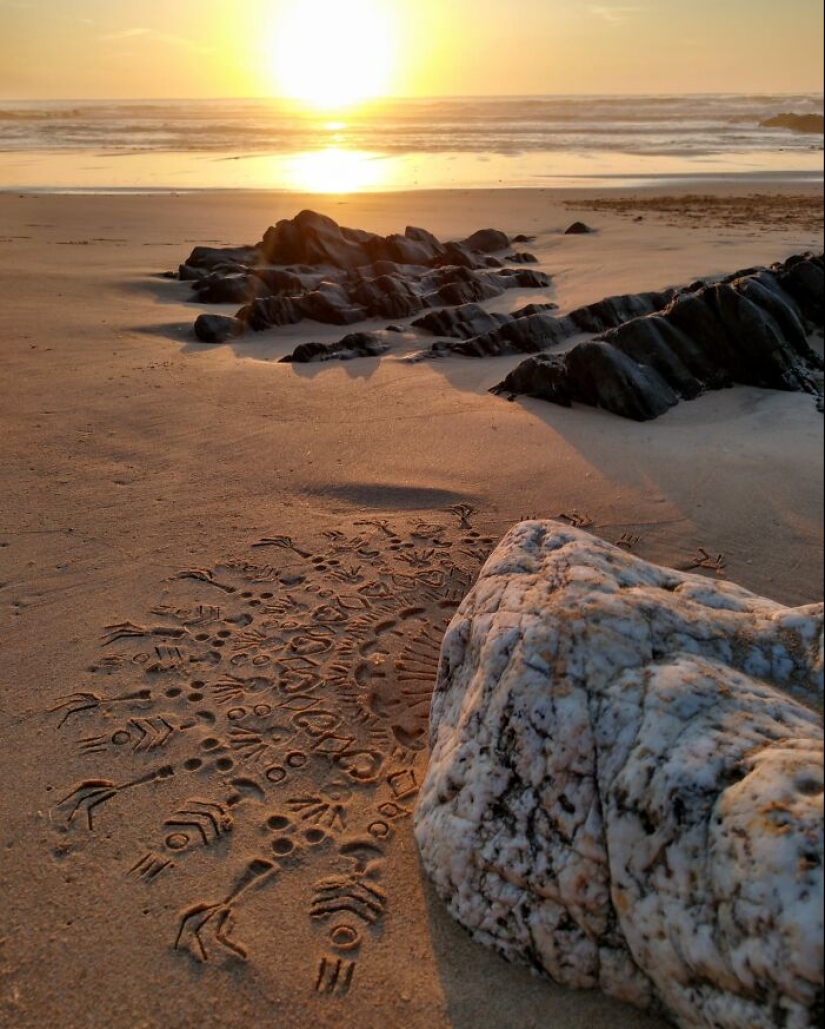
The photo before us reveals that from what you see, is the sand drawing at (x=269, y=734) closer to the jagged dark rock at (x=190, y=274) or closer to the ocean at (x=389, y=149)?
the jagged dark rock at (x=190, y=274)

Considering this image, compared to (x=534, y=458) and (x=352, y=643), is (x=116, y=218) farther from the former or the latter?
(x=352, y=643)

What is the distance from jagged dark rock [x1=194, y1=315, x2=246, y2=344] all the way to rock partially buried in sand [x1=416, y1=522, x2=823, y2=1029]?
7.38 meters

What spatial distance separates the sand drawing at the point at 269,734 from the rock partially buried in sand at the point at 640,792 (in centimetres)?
39

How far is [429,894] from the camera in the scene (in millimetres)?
2834

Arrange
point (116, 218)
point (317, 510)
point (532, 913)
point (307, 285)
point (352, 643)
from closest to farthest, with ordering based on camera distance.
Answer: point (532, 913) < point (352, 643) < point (317, 510) < point (307, 285) < point (116, 218)

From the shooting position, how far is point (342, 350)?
9.03 metres

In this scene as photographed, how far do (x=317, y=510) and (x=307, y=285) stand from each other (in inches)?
294

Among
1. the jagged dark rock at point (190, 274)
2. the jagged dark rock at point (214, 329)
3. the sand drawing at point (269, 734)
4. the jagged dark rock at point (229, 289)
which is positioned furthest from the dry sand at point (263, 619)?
the jagged dark rock at point (190, 274)

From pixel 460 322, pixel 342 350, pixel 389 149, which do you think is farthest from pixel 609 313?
pixel 389 149

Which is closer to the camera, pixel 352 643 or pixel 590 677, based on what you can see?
pixel 590 677

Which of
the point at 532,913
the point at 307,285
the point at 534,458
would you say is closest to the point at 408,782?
the point at 532,913

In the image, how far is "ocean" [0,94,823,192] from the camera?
25.7m

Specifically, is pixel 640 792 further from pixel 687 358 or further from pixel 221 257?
pixel 221 257

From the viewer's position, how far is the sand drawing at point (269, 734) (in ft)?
9.30
